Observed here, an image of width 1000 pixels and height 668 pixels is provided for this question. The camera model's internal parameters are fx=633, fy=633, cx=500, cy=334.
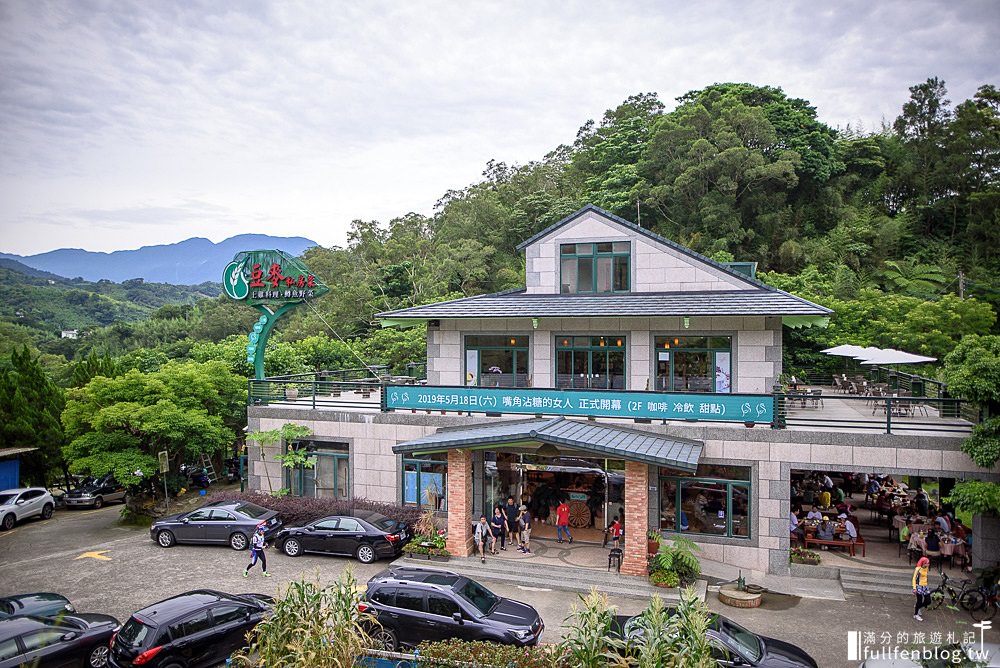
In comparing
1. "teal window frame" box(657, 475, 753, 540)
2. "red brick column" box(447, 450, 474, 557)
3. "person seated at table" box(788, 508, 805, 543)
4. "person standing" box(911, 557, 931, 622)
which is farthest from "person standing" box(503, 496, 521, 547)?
"person standing" box(911, 557, 931, 622)

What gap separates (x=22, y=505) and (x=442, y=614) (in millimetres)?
22953

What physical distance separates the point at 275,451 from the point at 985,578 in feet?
72.8

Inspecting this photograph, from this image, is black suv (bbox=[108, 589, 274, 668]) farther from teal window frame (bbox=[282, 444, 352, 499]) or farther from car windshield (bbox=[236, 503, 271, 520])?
teal window frame (bbox=[282, 444, 352, 499])

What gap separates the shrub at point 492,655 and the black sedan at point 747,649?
1951mm

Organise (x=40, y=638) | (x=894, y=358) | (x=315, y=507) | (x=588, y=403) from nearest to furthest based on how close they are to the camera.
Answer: (x=40, y=638) → (x=588, y=403) → (x=315, y=507) → (x=894, y=358)

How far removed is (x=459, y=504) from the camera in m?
19.1

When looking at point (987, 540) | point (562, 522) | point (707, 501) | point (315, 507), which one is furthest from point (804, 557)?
point (315, 507)

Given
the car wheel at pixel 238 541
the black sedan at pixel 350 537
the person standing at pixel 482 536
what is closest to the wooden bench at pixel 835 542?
the person standing at pixel 482 536

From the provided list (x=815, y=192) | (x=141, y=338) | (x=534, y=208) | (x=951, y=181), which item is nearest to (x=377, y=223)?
(x=534, y=208)

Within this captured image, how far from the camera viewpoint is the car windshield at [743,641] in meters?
11.4

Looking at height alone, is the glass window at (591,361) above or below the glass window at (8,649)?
above

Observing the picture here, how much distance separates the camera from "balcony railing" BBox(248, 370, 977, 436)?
1761 cm

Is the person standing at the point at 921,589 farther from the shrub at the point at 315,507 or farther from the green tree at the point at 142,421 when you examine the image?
the green tree at the point at 142,421

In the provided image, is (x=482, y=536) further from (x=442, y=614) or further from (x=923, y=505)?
(x=923, y=505)
